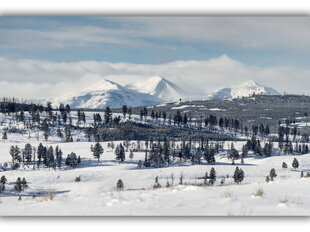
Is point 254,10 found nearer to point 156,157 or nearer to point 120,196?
point 120,196

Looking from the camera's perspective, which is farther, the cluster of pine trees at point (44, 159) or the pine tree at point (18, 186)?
the cluster of pine trees at point (44, 159)

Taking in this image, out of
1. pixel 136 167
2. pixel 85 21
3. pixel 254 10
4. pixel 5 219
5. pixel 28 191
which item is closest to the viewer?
pixel 5 219

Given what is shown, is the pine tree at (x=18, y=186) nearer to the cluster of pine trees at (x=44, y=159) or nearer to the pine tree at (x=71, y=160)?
the pine tree at (x=71, y=160)

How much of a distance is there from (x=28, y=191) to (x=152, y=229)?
59717 mm

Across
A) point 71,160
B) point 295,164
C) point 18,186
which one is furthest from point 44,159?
point 295,164

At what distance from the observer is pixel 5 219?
17.3m

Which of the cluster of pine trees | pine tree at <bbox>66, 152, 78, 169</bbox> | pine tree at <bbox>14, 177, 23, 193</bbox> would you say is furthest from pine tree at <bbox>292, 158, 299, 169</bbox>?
pine tree at <bbox>14, 177, 23, 193</bbox>

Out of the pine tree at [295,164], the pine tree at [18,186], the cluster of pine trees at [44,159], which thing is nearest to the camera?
the pine tree at [18,186]

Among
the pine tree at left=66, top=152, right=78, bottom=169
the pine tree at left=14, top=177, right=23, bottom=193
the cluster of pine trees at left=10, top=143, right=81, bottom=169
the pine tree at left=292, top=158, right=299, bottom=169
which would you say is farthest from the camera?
the pine tree at left=292, top=158, right=299, bottom=169

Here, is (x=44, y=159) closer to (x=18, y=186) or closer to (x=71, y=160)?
(x=71, y=160)

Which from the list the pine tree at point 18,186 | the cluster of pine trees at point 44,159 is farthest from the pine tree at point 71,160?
the pine tree at point 18,186

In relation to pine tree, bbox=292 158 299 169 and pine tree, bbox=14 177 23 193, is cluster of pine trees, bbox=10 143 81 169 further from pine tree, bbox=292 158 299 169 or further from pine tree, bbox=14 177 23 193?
pine tree, bbox=292 158 299 169
